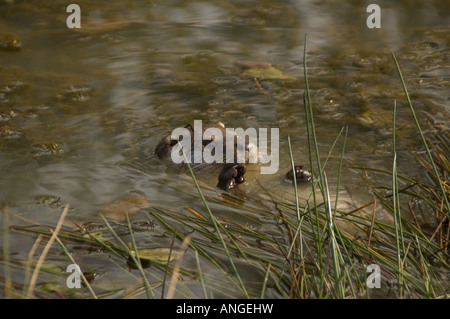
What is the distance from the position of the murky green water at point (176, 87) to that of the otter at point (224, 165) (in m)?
0.08

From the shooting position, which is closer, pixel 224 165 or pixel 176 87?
pixel 224 165

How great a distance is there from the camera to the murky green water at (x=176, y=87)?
3.89 meters

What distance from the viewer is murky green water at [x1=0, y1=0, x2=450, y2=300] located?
3887 mm

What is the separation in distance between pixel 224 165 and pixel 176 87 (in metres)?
1.50

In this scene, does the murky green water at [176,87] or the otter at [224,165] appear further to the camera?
the murky green water at [176,87]

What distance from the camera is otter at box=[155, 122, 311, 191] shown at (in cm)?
377

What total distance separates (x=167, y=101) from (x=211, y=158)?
105cm

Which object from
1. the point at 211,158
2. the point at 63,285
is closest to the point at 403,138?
the point at 211,158

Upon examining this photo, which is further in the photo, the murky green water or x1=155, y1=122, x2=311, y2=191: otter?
the murky green water

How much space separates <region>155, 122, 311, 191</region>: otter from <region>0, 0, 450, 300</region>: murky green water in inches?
3.0

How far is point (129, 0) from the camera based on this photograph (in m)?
7.08

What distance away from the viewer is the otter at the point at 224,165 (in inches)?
148

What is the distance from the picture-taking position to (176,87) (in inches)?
205

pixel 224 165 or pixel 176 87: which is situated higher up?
pixel 176 87
